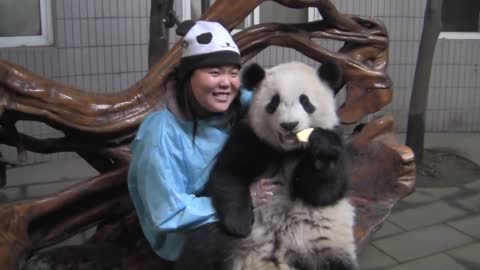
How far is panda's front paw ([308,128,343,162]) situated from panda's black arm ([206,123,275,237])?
0.83 ft

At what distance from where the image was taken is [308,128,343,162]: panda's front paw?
1945mm

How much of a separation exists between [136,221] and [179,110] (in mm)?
836

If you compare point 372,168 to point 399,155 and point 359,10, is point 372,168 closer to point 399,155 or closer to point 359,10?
point 399,155

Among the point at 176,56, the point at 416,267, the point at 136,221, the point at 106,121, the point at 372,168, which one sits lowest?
the point at 416,267

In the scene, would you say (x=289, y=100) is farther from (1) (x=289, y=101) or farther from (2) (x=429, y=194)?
(2) (x=429, y=194)

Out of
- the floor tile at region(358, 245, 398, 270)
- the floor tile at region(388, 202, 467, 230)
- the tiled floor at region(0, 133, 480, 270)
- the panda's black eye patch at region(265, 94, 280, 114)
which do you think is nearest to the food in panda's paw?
the panda's black eye patch at region(265, 94, 280, 114)

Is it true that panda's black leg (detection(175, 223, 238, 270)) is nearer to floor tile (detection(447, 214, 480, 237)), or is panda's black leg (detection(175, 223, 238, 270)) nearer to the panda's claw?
the panda's claw

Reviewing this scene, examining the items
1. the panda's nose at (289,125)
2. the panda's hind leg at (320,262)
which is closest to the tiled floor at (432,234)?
the panda's hind leg at (320,262)

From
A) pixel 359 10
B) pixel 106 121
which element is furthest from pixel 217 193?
pixel 359 10

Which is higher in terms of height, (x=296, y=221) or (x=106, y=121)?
(x=106, y=121)

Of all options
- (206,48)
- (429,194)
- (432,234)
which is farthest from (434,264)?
(206,48)

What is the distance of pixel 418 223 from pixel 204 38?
8.62 ft

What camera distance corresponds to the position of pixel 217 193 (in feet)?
6.80

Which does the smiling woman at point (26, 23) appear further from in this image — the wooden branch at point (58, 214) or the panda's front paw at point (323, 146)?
the panda's front paw at point (323, 146)
